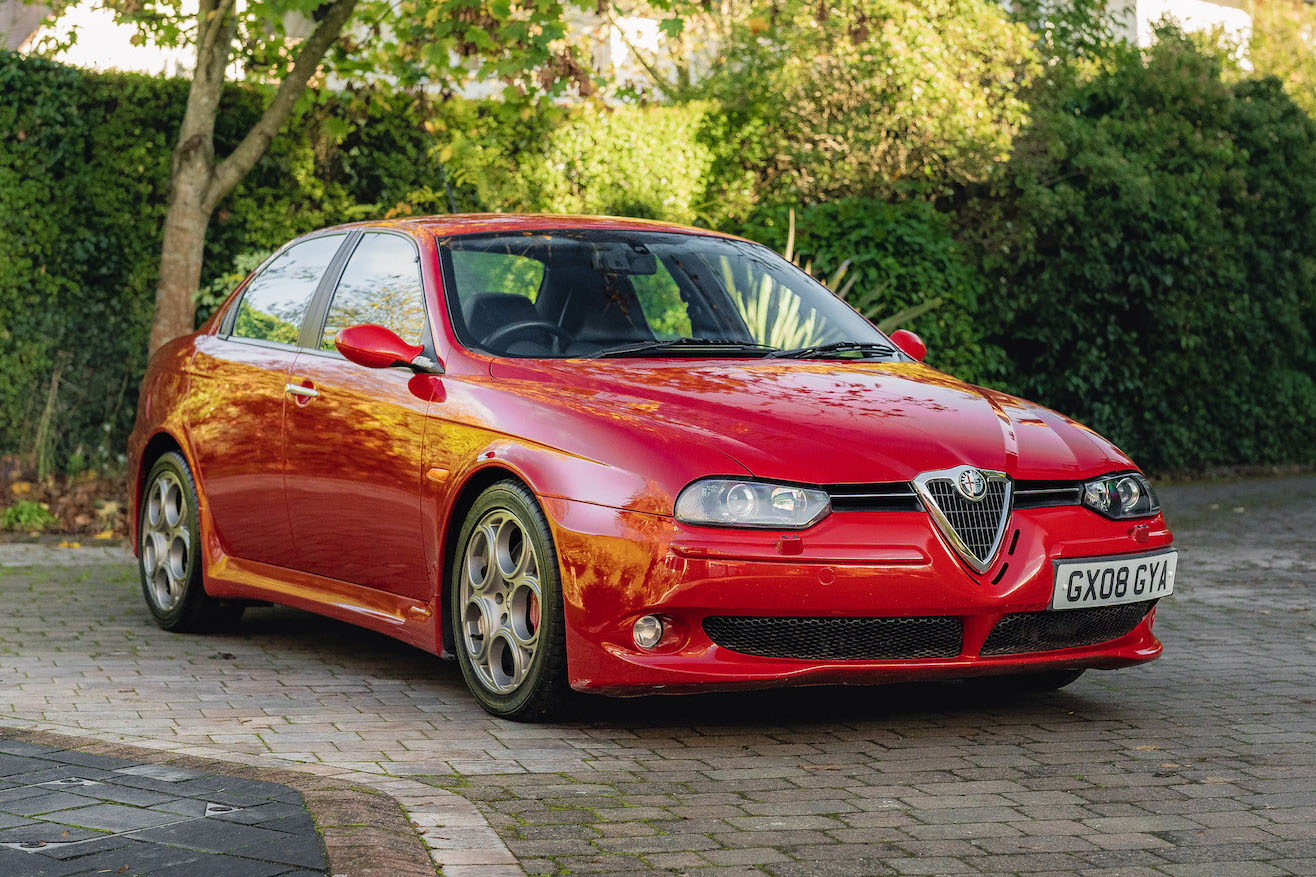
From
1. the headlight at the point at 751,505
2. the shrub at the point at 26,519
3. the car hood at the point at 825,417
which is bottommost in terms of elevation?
the shrub at the point at 26,519

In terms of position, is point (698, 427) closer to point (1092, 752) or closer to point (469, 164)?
point (1092, 752)

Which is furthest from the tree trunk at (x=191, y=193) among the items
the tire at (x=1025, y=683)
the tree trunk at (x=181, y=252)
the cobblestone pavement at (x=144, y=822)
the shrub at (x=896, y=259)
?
the cobblestone pavement at (x=144, y=822)

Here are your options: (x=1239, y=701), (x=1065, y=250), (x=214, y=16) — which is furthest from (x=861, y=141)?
(x=1239, y=701)

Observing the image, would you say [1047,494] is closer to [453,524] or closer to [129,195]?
[453,524]

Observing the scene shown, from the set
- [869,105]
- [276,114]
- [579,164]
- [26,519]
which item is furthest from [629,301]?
[869,105]

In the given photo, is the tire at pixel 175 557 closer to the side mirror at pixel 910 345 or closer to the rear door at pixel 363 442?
the rear door at pixel 363 442

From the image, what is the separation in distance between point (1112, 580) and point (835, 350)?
4.76ft

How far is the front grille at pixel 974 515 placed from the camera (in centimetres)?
530

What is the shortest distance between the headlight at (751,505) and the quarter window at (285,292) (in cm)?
255

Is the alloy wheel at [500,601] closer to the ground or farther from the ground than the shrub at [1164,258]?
closer to the ground

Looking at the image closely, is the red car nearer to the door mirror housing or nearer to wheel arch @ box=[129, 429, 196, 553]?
the door mirror housing

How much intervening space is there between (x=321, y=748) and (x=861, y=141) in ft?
31.9

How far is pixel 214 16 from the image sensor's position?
11.9m

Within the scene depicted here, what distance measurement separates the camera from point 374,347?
615 cm
